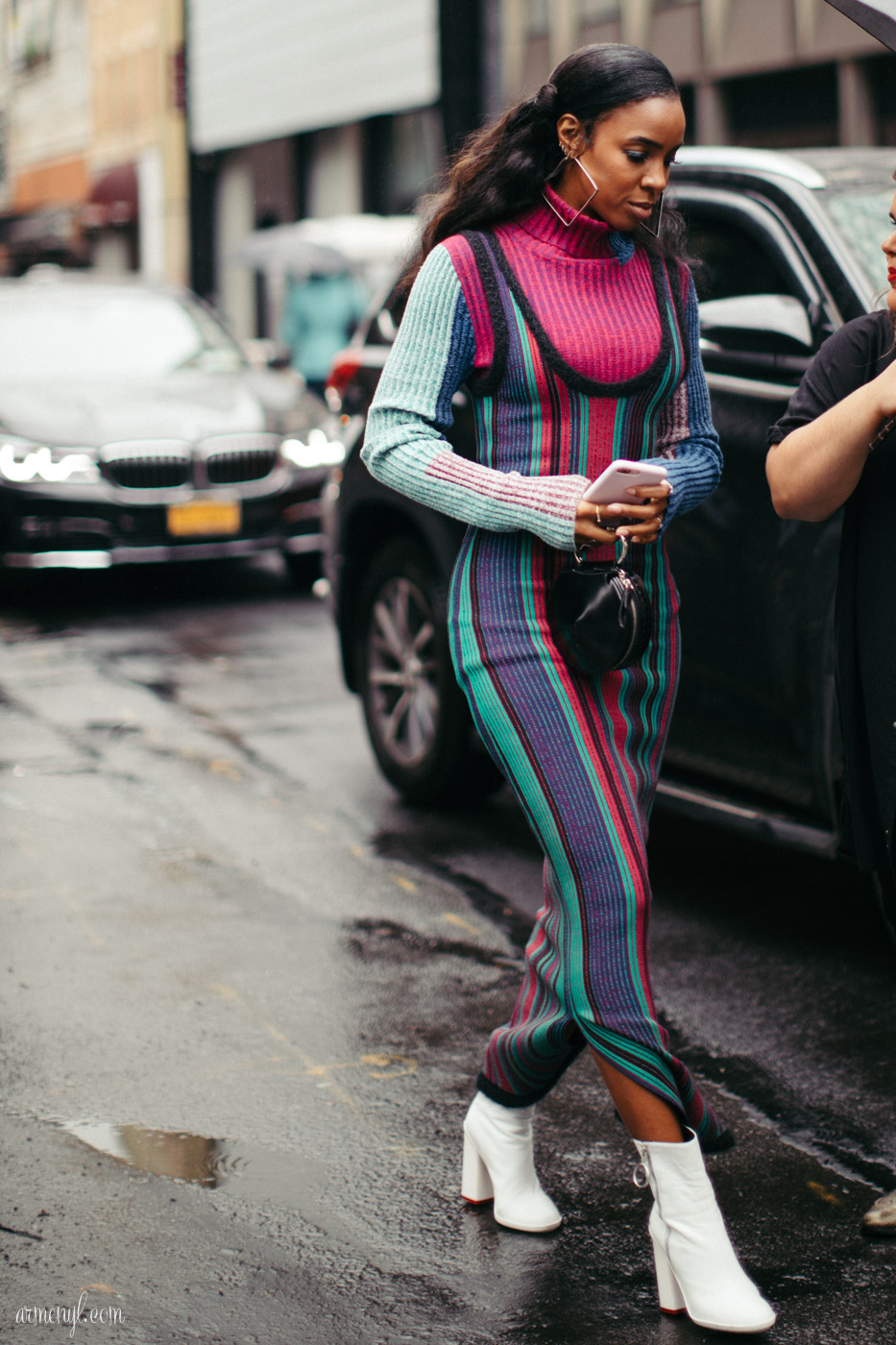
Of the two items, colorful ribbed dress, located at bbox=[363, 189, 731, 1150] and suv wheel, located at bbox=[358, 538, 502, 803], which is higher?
colorful ribbed dress, located at bbox=[363, 189, 731, 1150]

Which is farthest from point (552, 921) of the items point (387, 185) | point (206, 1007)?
point (387, 185)

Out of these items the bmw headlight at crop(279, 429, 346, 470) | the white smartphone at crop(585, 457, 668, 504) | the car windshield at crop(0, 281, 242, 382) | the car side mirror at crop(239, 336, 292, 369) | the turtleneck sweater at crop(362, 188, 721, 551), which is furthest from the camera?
the car side mirror at crop(239, 336, 292, 369)

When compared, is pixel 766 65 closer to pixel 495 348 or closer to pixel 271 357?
pixel 271 357

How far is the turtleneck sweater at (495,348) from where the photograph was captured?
2873 millimetres

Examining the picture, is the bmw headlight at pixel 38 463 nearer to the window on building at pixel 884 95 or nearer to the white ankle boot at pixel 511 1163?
the window on building at pixel 884 95

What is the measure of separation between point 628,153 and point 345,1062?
2008 mm

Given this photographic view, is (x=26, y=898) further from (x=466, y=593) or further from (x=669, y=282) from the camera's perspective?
Result: (x=669, y=282)

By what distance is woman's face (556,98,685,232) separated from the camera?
112 inches

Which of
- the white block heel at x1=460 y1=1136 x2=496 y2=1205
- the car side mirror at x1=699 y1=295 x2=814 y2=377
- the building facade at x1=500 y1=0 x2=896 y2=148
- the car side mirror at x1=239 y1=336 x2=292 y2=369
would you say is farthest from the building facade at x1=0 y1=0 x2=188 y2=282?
the white block heel at x1=460 y1=1136 x2=496 y2=1205

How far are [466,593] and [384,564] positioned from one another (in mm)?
3075

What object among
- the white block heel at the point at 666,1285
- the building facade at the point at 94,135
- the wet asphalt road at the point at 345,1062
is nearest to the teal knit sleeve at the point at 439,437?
the white block heel at the point at 666,1285

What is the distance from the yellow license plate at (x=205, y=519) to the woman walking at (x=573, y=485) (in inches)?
271

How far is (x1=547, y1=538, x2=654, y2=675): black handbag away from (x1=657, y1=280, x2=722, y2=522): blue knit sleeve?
0.75ft

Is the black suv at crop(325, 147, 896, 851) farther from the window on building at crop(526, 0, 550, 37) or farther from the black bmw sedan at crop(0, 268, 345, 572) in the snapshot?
the window on building at crop(526, 0, 550, 37)
